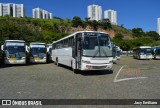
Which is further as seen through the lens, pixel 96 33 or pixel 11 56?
pixel 11 56

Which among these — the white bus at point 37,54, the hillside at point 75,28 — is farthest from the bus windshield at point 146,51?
the hillside at point 75,28

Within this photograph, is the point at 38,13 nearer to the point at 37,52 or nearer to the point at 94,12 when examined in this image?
the point at 94,12

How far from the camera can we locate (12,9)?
440ft

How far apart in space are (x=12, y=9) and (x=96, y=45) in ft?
400

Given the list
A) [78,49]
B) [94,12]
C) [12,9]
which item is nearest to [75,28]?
[12,9]

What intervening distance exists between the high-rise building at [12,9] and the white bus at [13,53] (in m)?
102

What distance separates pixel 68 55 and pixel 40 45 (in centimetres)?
1253

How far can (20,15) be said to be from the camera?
449ft

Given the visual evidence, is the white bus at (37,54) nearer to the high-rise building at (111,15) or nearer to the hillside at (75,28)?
the hillside at (75,28)

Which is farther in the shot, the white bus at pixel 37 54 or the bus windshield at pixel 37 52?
the bus windshield at pixel 37 52

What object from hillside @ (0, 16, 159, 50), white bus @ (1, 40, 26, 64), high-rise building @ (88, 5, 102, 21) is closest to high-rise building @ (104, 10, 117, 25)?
high-rise building @ (88, 5, 102, 21)

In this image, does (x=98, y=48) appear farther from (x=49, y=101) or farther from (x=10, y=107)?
(x=10, y=107)

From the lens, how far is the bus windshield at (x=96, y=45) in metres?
18.4

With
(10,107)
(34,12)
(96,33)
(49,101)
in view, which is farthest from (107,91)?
(34,12)
